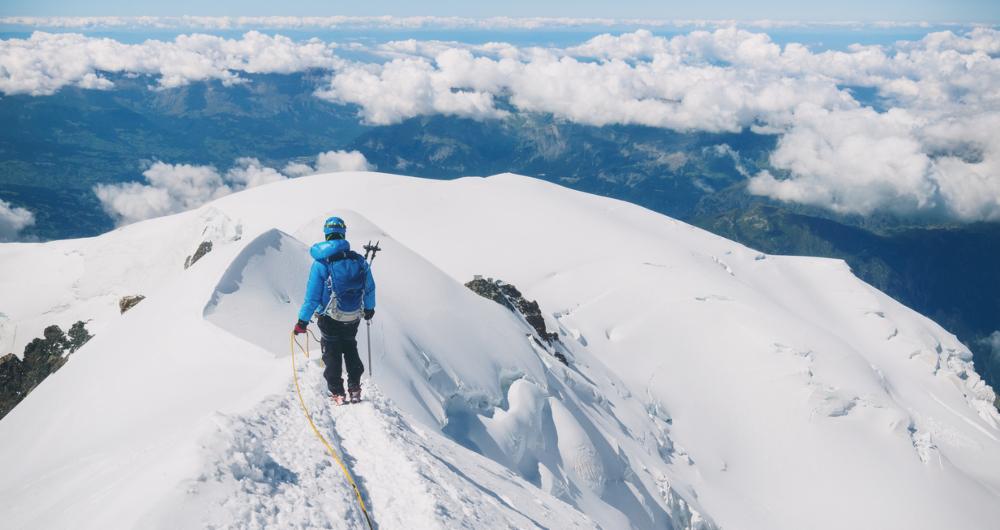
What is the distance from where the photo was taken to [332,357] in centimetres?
1209

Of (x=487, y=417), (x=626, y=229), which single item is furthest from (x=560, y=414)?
(x=626, y=229)

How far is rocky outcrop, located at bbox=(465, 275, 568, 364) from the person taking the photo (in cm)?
4254

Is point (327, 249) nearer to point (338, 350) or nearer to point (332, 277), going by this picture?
point (332, 277)

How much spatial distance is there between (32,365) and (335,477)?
37279mm

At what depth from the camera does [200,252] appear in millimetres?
50812

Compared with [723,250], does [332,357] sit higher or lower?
higher

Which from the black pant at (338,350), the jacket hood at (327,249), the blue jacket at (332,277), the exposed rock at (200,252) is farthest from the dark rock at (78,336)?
the jacket hood at (327,249)

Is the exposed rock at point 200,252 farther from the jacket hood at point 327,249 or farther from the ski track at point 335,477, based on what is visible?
the jacket hood at point 327,249

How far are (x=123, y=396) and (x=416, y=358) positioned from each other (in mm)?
10677

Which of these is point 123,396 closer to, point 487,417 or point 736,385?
point 487,417

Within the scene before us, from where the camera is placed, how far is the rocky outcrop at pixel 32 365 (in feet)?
104

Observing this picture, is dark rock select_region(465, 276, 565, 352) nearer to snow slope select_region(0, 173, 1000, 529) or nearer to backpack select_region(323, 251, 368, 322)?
snow slope select_region(0, 173, 1000, 529)

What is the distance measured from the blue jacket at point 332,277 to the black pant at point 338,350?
496 mm

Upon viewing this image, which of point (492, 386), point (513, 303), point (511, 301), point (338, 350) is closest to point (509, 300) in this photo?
point (511, 301)
